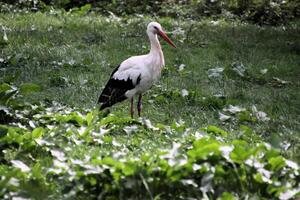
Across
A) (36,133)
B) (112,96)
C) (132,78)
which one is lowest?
(112,96)

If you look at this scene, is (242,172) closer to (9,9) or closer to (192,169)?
(192,169)

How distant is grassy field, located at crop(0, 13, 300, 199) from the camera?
541 centimetres

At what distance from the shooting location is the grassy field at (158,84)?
17.7 ft

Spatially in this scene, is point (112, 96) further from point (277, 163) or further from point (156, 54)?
point (277, 163)

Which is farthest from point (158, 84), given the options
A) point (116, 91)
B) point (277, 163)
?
point (277, 163)

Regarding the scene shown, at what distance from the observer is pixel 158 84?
9.10 m

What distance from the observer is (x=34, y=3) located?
52.9 feet

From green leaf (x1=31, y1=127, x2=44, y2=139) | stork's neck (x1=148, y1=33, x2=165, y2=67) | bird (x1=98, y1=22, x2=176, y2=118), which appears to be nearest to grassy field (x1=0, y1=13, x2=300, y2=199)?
green leaf (x1=31, y1=127, x2=44, y2=139)

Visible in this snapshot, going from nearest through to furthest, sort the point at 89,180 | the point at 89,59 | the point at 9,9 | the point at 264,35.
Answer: the point at 89,180 → the point at 89,59 → the point at 264,35 → the point at 9,9

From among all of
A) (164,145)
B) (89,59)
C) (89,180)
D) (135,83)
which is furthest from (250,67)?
(89,180)

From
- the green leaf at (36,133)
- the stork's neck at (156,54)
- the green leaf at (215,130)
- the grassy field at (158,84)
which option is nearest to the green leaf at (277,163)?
the grassy field at (158,84)

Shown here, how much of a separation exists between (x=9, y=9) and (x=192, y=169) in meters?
11.7

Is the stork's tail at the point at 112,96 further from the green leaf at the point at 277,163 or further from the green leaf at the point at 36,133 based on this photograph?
the green leaf at the point at 277,163

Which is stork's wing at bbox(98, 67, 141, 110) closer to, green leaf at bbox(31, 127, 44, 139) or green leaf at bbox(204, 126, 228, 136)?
green leaf at bbox(204, 126, 228, 136)
